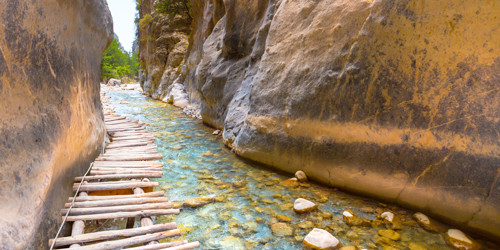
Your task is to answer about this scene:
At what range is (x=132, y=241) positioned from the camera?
219 centimetres

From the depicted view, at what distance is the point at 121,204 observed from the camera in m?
2.75

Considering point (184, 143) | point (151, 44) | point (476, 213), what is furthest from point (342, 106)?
point (151, 44)

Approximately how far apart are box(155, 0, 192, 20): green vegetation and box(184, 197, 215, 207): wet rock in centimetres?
1596

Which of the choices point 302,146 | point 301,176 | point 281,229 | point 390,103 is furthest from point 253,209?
point 390,103

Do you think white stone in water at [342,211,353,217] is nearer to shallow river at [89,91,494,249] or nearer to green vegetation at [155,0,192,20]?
shallow river at [89,91,494,249]

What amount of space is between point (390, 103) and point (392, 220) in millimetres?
1294

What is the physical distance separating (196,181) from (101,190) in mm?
1321

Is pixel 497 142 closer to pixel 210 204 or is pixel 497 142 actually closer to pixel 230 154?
pixel 210 204

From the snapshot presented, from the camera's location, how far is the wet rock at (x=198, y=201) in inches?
129

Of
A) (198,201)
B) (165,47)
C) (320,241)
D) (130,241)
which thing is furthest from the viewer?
(165,47)

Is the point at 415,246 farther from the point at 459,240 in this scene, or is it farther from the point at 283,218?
the point at 283,218

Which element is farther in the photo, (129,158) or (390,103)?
(129,158)

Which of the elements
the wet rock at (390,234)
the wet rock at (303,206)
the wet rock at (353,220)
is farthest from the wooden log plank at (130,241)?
the wet rock at (390,234)

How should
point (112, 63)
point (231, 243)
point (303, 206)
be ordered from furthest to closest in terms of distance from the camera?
point (112, 63), point (303, 206), point (231, 243)
